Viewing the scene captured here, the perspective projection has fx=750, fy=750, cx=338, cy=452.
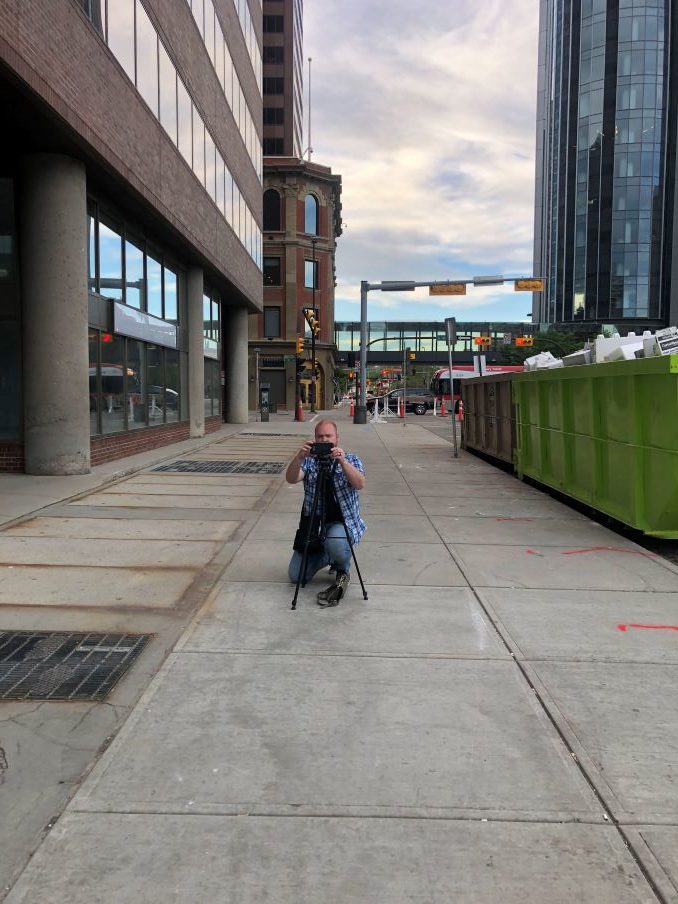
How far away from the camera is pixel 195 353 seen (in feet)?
74.0

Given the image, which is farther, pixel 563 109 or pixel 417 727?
pixel 563 109

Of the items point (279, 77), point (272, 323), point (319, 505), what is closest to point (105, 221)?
point (319, 505)

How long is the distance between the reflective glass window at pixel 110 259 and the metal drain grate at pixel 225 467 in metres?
3.63

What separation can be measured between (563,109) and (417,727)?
3917 inches

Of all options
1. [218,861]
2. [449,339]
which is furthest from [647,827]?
[449,339]

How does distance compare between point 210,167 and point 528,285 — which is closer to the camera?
point 210,167

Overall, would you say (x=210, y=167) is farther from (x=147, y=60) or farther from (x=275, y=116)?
A: (x=275, y=116)

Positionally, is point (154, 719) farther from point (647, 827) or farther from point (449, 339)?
point (449, 339)

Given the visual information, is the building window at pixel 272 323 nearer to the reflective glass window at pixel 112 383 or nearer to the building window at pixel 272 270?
the building window at pixel 272 270

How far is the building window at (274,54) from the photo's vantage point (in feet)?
212

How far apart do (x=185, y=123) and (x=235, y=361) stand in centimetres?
1375

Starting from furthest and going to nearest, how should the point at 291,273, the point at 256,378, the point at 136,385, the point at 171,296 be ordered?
the point at 291,273
the point at 256,378
the point at 171,296
the point at 136,385

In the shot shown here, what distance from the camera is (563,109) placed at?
8969 centimetres

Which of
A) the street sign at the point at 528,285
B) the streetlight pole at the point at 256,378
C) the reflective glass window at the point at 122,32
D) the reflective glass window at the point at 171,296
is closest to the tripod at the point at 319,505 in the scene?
the reflective glass window at the point at 122,32
